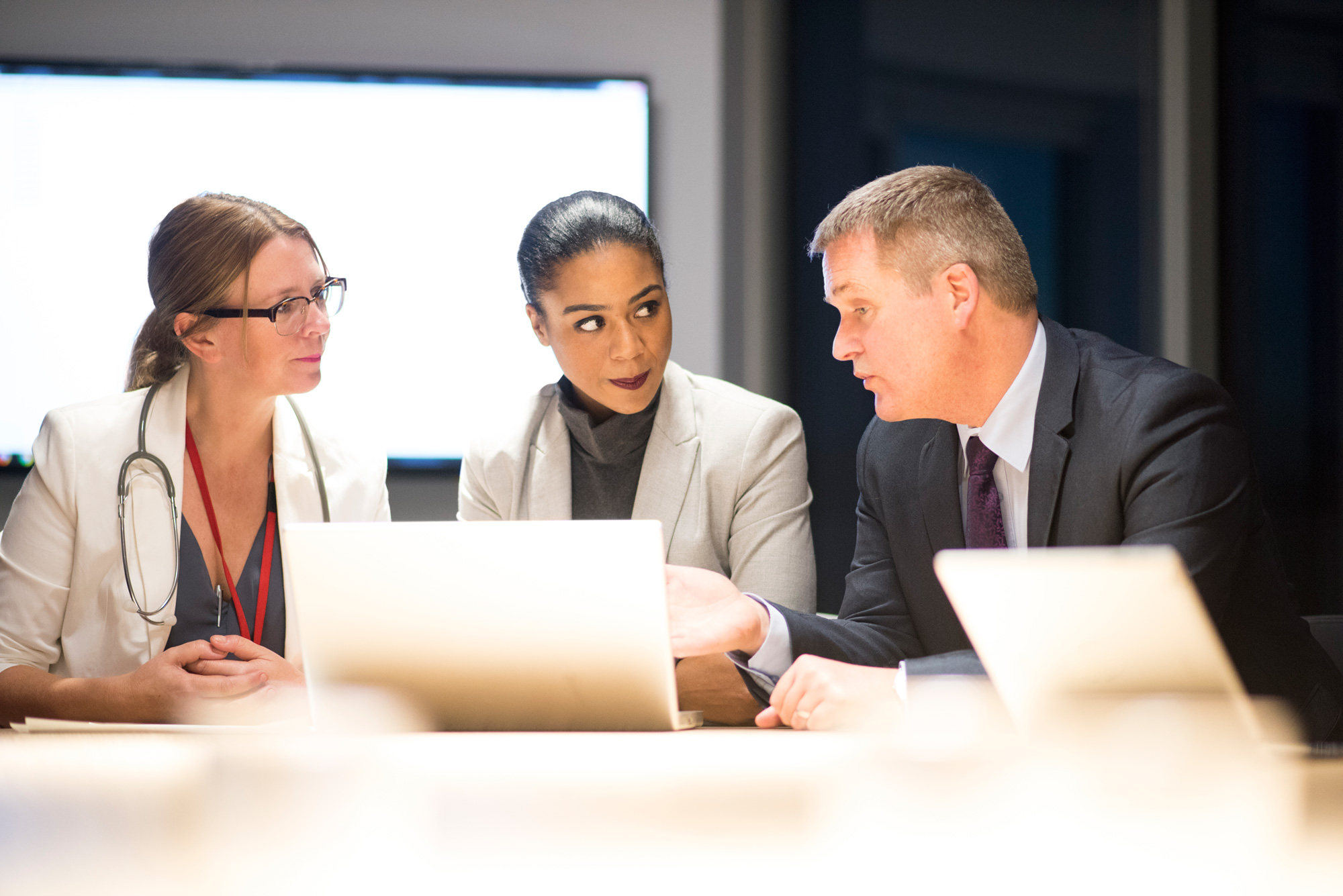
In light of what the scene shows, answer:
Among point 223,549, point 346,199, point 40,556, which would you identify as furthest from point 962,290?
point 346,199

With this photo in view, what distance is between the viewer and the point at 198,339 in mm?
1944

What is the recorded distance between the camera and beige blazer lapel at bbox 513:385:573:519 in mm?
1991

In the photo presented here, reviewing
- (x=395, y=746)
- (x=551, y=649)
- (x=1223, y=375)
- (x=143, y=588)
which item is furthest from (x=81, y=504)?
(x=1223, y=375)

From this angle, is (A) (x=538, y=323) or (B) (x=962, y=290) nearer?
(B) (x=962, y=290)

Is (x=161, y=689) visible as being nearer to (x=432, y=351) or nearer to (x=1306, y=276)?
(x=432, y=351)

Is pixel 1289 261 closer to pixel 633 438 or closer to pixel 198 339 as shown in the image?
pixel 633 438

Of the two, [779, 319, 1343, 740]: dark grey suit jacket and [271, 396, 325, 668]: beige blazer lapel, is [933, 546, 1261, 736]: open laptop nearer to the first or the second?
[779, 319, 1343, 740]: dark grey suit jacket

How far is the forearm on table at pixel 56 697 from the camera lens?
1414mm

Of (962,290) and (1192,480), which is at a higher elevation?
(962,290)

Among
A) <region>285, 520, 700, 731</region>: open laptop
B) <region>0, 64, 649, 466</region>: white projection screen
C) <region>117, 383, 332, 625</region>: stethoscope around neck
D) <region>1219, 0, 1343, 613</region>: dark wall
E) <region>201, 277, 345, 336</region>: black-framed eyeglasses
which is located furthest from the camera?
<region>0, 64, 649, 466</region>: white projection screen

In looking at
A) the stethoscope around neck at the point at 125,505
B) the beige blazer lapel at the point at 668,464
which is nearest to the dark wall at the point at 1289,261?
the beige blazer lapel at the point at 668,464

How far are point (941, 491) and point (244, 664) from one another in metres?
1.04

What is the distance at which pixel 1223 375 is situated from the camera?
288 centimetres

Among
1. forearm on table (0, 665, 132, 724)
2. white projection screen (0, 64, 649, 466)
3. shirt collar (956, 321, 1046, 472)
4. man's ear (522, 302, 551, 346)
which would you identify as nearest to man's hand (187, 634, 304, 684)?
forearm on table (0, 665, 132, 724)
